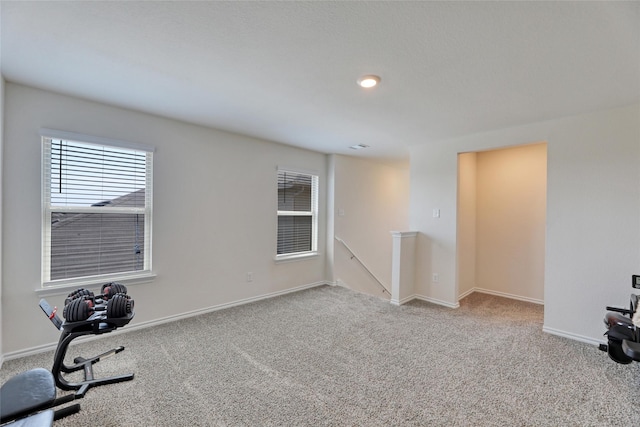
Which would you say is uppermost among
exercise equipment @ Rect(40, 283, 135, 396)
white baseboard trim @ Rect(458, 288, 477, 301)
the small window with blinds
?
the small window with blinds

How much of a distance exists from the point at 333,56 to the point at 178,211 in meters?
2.47

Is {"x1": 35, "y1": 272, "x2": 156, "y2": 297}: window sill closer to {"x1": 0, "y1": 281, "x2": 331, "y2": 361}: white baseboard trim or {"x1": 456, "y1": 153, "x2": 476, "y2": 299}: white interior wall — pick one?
{"x1": 0, "y1": 281, "x2": 331, "y2": 361}: white baseboard trim

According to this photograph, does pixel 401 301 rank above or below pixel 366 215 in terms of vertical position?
below

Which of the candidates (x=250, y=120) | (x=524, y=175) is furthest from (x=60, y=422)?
(x=524, y=175)

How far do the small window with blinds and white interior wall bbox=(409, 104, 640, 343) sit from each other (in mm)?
2760

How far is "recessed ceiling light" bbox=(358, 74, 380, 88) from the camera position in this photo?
7.16 feet

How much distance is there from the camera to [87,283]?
2758mm

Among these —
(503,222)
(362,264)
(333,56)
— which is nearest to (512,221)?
(503,222)

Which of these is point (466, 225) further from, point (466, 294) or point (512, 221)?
point (466, 294)

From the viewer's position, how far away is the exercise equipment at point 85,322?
6.32 feet

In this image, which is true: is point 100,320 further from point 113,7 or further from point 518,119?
point 518,119

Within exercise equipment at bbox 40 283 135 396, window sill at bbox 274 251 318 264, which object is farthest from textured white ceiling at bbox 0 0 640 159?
window sill at bbox 274 251 318 264

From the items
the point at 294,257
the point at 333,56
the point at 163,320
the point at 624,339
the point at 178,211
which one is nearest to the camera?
the point at 624,339

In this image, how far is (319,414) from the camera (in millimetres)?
1762
